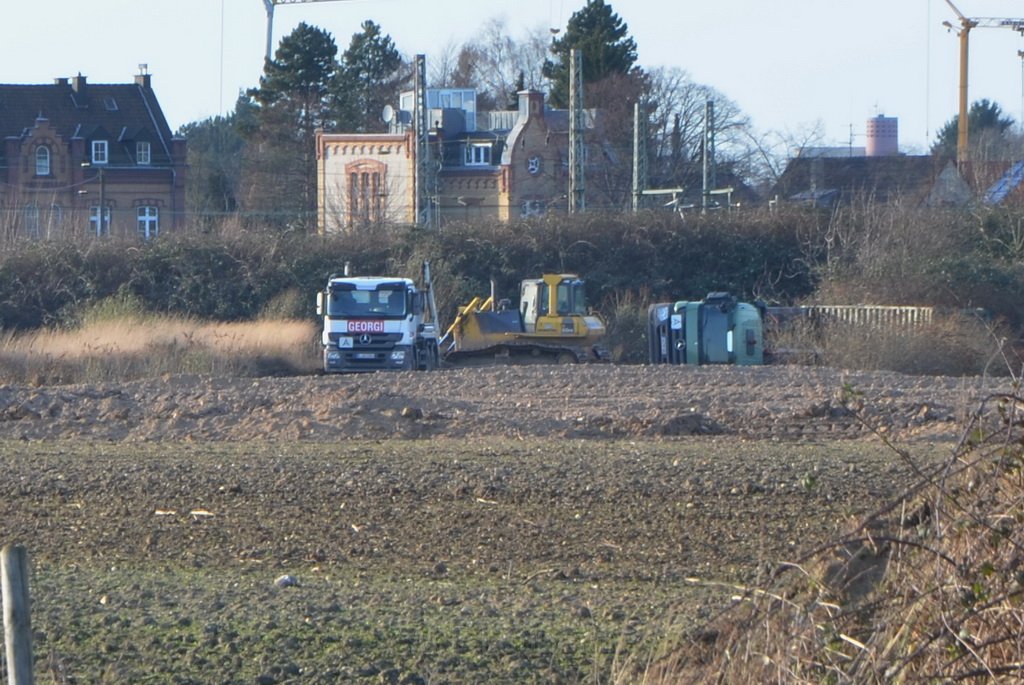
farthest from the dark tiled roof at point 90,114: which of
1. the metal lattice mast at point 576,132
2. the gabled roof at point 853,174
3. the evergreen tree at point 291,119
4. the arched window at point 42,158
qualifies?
the gabled roof at point 853,174

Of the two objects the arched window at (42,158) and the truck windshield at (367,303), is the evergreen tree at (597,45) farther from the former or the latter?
the truck windshield at (367,303)

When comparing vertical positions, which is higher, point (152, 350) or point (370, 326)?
point (370, 326)

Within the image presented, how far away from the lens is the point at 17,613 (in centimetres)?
518

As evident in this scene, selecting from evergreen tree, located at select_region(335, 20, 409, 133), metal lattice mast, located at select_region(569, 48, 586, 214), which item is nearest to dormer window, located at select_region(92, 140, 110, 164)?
evergreen tree, located at select_region(335, 20, 409, 133)

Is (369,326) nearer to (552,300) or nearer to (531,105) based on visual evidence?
(552,300)

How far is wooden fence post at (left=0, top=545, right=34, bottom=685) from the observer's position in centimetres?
515

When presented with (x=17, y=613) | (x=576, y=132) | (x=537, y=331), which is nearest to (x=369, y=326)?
(x=537, y=331)

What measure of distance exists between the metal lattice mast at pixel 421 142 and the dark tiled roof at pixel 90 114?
84.4 ft

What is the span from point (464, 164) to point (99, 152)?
60.0 ft

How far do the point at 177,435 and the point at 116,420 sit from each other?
157cm

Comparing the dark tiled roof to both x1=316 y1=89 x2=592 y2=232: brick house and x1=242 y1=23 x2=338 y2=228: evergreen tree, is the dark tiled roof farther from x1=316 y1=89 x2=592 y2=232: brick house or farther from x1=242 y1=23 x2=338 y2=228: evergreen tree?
x1=316 y1=89 x2=592 y2=232: brick house

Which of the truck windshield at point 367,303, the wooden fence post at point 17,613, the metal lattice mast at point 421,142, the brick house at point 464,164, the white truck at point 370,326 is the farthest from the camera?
the brick house at point 464,164

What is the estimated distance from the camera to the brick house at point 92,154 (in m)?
68.8

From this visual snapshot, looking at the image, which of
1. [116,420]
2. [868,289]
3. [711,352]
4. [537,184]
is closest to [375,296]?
[711,352]
